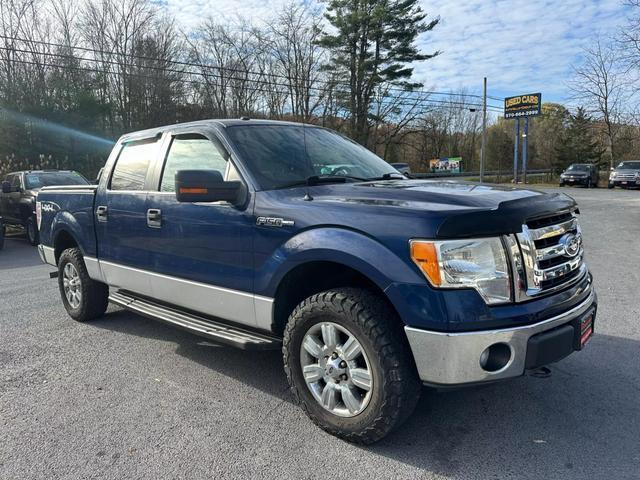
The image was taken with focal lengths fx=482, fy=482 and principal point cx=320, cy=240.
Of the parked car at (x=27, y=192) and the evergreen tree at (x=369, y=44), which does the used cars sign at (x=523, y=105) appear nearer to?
the evergreen tree at (x=369, y=44)

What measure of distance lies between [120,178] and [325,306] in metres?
2.72


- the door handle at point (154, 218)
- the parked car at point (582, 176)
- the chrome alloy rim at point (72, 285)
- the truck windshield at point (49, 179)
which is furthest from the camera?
the parked car at point (582, 176)

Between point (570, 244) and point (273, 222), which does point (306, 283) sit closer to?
point (273, 222)

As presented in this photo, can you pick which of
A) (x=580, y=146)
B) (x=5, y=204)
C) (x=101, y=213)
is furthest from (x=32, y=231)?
(x=580, y=146)

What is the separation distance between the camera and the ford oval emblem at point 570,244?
284 cm

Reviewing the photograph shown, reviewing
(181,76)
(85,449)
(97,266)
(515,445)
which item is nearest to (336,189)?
(515,445)

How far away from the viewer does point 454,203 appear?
259 cm

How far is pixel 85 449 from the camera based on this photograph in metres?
2.79

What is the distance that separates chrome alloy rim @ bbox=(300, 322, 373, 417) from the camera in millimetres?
2703

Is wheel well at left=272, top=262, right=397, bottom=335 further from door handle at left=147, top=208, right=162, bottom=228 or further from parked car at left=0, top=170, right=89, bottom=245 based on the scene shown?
parked car at left=0, top=170, right=89, bottom=245

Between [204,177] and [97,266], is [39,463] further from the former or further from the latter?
[97,266]

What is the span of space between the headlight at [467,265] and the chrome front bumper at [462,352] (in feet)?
0.61

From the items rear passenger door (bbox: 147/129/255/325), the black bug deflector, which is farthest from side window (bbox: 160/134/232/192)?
the black bug deflector

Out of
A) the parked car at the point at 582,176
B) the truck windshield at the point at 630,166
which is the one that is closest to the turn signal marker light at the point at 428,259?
the truck windshield at the point at 630,166
